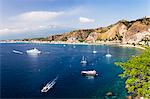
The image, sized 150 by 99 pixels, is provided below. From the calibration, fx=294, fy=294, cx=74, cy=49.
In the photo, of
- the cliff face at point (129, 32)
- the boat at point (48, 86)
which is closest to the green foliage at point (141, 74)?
the boat at point (48, 86)

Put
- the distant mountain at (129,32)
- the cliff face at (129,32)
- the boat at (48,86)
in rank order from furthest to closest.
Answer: the cliff face at (129,32), the distant mountain at (129,32), the boat at (48,86)

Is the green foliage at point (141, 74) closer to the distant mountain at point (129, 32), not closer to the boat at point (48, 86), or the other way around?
the boat at point (48, 86)

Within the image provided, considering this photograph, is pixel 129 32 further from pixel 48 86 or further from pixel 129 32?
pixel 48 86

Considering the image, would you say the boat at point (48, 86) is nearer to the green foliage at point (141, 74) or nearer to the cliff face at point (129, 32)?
the green foliage at point (141, 74)

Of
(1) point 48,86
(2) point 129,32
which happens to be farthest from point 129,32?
(1) point 48,86

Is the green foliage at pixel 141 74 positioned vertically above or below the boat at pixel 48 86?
above

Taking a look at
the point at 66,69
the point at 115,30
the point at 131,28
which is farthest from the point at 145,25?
the point at 66,69

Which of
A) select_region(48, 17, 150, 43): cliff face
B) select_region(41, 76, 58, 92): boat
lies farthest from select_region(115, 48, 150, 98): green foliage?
select_region(48, 17, 150, 43): cliff face

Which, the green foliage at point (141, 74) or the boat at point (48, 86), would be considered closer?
the green foliage at point (141, 74)

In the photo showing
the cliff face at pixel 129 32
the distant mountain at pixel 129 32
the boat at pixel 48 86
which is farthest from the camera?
the cliff face at pixel 129 32

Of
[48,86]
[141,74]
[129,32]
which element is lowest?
[48,86]

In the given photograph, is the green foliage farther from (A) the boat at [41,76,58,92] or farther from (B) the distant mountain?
(B) the distant mountain
